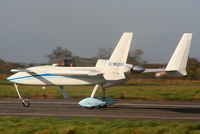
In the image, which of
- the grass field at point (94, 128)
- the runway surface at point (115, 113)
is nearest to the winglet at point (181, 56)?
the runway surface at point (115, 113)

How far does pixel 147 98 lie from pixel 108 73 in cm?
823

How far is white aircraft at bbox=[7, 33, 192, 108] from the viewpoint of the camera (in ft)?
67.1

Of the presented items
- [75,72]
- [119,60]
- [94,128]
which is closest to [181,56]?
[119,60]

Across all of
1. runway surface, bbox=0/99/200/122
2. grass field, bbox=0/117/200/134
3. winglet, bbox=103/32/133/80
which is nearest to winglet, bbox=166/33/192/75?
runway surface, bbox=0/99/200/122

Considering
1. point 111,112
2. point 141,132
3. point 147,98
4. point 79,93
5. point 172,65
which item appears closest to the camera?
point 141,132

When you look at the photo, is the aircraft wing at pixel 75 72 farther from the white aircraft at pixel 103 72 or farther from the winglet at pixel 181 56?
the winglet at pixel 181 56

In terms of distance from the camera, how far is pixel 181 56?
67.8ft

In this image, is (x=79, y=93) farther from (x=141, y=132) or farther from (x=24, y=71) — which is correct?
(x=141, y=132)

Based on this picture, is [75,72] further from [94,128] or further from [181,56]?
[94,128]

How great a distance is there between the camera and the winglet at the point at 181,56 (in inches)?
815

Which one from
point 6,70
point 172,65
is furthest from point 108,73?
point 6,70

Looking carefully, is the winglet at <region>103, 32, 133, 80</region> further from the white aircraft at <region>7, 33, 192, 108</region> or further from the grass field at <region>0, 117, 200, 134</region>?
the grass field at <region>0, 117, 200, 134</region>

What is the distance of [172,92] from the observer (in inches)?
1198

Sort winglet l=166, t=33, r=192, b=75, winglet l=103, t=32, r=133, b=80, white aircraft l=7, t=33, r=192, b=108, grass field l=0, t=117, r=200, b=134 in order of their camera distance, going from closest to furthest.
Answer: grass field l=0, t=117, r=200, b=134
winglet l=103, t=32, r=133, b=80
white aircraft l=7, t=33, r=192, b=108
winglet l=166, t=33, r=192, b=75
